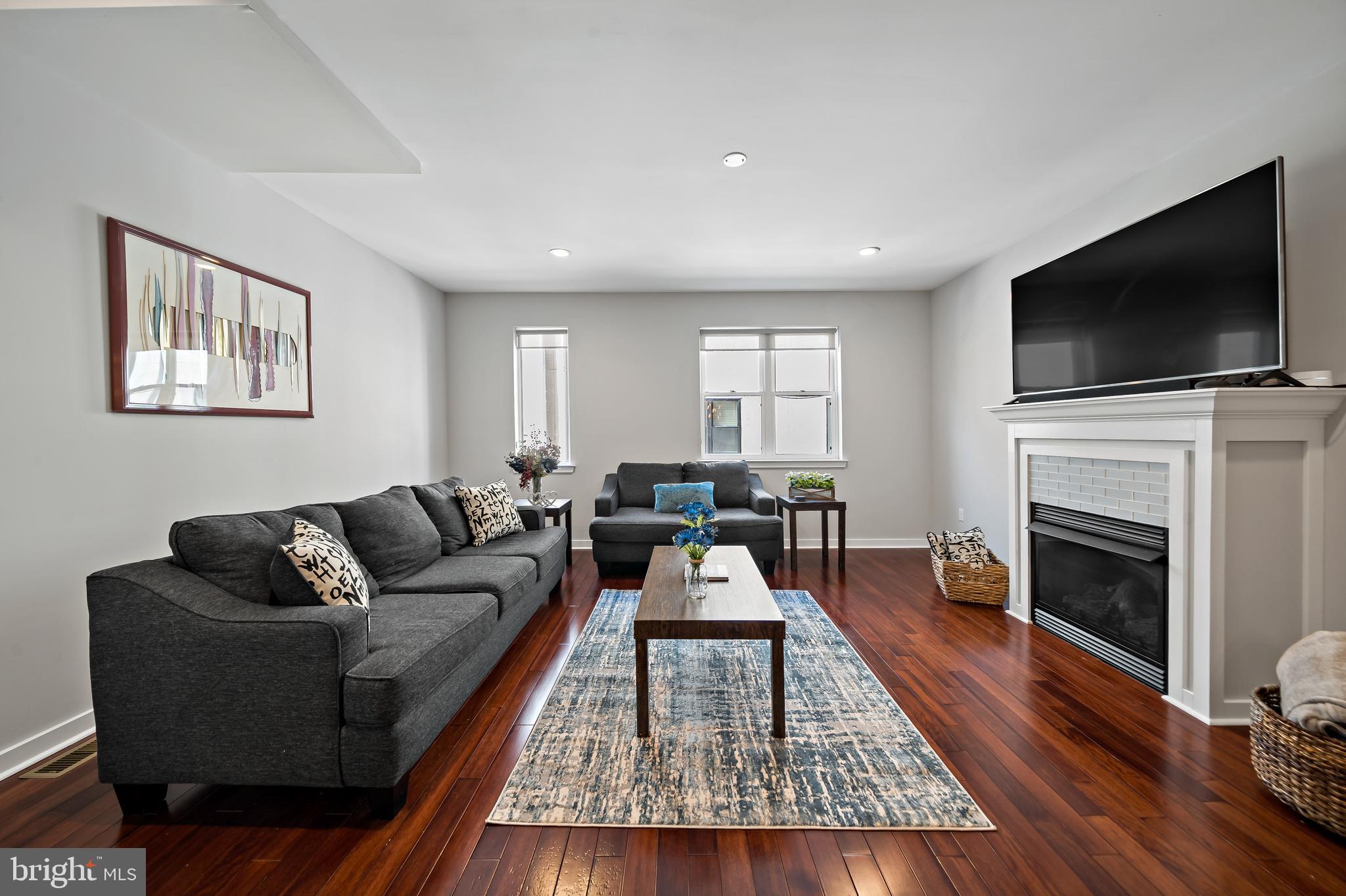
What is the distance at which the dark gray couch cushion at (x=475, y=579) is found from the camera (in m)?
2.87

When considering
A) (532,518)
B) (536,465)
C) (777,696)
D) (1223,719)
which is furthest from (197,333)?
(1223,719)

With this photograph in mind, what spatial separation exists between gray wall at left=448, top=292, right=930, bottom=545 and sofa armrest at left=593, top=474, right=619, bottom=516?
49 centimetres

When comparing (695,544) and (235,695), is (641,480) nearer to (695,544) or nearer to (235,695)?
(695,544)

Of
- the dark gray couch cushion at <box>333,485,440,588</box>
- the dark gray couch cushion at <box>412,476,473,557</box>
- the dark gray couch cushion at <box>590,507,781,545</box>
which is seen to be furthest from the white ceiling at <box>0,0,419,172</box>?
the dark gray couch cushion at <box>590,507,781,545</box>

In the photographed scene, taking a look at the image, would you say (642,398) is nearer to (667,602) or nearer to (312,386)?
(312,386)

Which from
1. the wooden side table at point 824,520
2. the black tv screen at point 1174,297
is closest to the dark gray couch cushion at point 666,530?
the wooden side table at point 824,520

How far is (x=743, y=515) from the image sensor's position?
4.95 m

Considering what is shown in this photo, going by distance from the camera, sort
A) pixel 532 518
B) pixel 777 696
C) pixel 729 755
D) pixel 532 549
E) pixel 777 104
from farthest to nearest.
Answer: pixel 532 518 → pixel 532 549 → pixel 777 104 → pixel 777 696 → pixel 729 755

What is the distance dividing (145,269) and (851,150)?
10.8 feet

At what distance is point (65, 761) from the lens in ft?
7.16

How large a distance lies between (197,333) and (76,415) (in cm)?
67

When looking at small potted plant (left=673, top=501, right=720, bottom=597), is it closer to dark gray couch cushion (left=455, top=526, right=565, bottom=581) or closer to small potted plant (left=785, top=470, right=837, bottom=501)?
dark gray couch cushion (left=455, top=526, right=565, bottom=581)

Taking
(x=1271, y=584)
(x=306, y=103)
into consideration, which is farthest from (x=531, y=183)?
(x=1271, y=584)

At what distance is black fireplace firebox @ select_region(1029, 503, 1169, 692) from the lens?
273 cm
